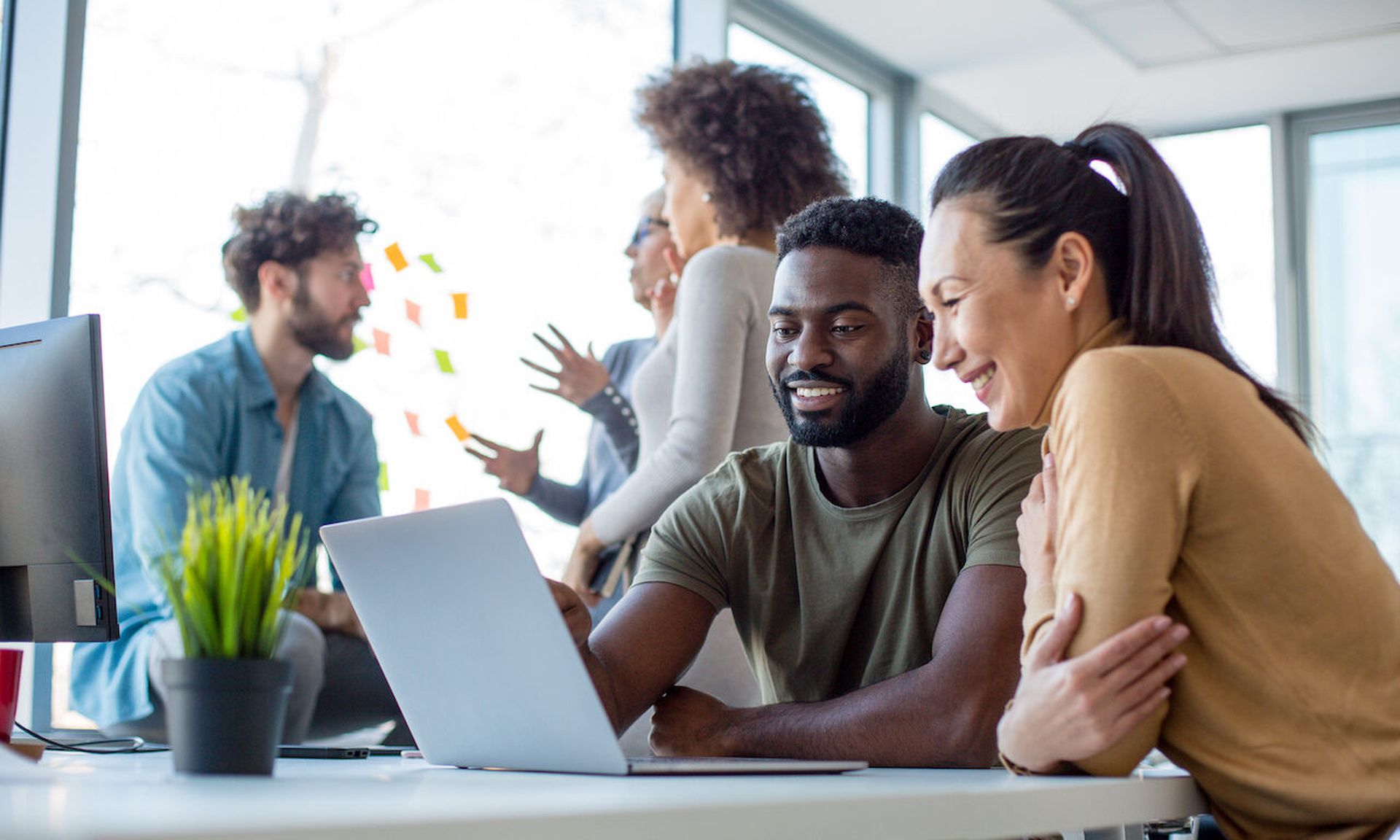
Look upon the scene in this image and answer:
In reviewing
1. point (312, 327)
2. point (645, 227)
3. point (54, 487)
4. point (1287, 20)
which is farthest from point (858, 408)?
point (1287, 20)

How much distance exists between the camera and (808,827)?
0.77 metres

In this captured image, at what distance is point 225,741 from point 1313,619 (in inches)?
30.7

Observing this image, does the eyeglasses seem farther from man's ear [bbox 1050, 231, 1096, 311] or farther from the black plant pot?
the black plant pot

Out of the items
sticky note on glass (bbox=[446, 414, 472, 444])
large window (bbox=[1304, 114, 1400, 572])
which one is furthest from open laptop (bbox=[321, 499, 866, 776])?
large window (bbox=[1304, 114, 1400, 572])

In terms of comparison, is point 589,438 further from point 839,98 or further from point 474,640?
point 839,98

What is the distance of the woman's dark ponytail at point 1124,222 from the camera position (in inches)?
47.3

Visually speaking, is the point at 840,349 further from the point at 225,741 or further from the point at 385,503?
the point at 385,503

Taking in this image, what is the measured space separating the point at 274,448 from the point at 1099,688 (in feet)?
7.79

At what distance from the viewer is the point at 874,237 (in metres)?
1.74

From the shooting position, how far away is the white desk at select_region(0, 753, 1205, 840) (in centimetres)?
62

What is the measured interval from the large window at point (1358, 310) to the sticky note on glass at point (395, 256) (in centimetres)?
389

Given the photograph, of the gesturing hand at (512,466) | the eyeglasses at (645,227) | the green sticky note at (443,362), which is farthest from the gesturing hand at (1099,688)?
the green sticky note at (443,362)

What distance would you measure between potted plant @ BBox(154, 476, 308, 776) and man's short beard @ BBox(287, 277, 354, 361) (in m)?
2.40

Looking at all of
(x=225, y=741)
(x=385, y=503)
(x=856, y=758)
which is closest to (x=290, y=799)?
(x=225, y=741)
